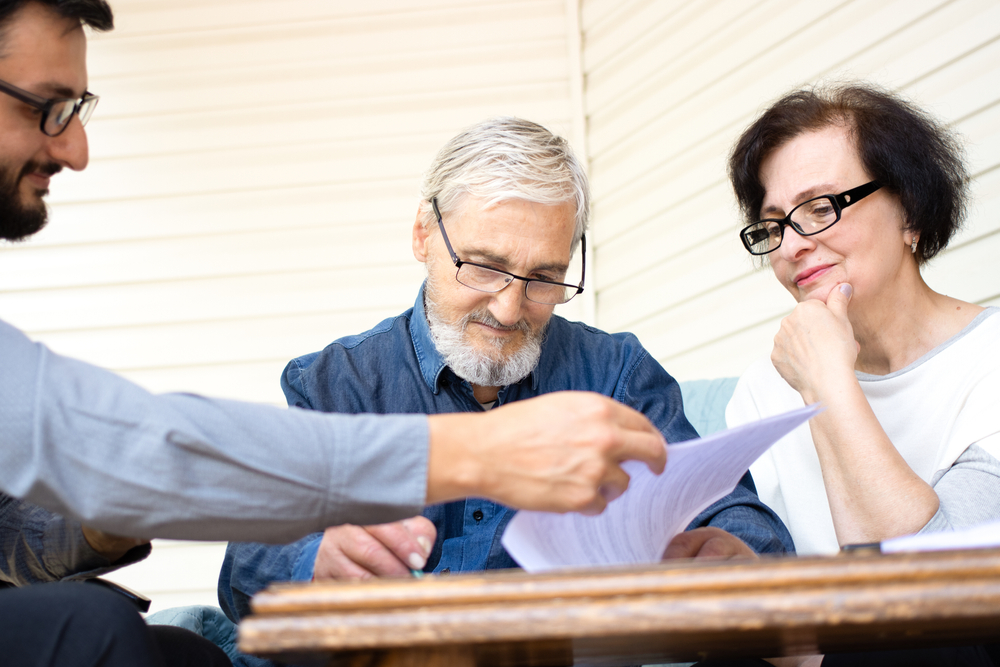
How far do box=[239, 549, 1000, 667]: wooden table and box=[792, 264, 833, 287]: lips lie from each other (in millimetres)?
1335

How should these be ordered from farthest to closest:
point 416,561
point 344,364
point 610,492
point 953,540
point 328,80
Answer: point 328,80
point 344,364
point 416,561
point 610,492
point 953,540

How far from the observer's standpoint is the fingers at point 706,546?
1.21 metres

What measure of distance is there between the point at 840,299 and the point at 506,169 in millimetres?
784

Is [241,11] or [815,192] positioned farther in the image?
[241,11]

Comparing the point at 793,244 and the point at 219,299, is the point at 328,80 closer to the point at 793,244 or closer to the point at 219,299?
the point at 219,299

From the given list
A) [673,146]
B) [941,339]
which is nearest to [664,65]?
[673,146]

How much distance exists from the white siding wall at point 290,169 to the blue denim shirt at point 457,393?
4.34 ft

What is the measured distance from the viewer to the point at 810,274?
6.13 feet

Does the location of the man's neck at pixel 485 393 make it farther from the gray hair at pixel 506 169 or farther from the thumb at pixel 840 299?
the thumb at pixel 840 299

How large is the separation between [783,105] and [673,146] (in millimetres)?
1235

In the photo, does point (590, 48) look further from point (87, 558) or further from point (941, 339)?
point (87, 558)

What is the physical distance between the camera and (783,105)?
1978 millimetres

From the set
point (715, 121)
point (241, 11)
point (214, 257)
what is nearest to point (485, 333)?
point (715, 121)

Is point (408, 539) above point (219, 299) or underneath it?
above
